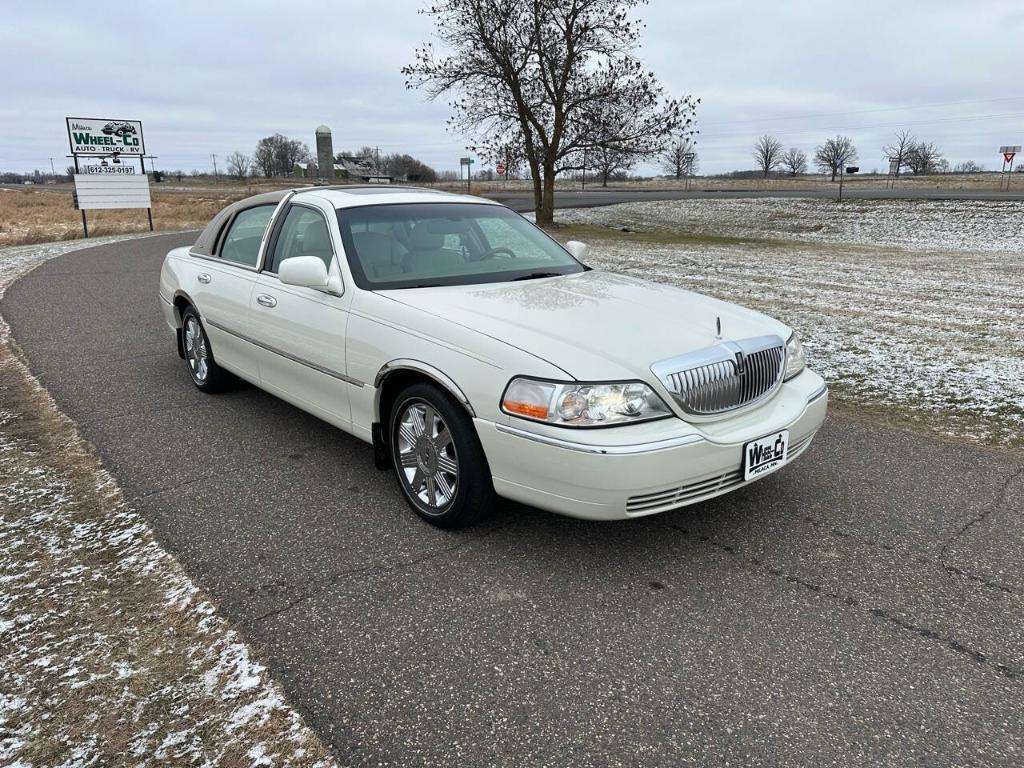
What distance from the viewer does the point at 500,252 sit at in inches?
173


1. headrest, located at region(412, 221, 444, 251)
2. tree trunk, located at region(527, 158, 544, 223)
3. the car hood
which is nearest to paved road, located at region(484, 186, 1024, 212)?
tree trunk, located at region(527, 158, 544, 223)

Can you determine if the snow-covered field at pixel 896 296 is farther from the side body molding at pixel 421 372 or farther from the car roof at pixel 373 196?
the side body molding at pixel 421 372

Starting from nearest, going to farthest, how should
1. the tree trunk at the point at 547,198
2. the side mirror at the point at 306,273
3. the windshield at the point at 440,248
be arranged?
the side mirror at the point at 306,273 < the windshield at the point at 440,248 < the tree trunk at the point at 547,198

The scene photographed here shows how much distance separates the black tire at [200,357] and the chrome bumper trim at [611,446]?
3.30 meters

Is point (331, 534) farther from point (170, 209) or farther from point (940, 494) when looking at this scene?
point (170, 209)

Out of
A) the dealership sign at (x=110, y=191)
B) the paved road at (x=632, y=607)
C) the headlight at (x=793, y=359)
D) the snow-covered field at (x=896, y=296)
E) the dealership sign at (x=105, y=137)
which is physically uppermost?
the dealership sign at (x=105, y=137)

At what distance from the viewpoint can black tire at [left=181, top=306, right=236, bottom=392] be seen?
213 inches

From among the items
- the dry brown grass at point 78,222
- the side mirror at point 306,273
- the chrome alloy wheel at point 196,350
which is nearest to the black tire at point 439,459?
the side mirror at point 306,273

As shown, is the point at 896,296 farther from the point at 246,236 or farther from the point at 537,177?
the point at 537,177

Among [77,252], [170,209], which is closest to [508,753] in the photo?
[77,252]

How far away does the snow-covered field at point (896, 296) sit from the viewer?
5.58 m

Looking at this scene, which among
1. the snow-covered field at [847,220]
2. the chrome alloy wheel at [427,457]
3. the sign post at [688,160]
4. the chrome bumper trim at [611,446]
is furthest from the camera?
the sign post at [688,160]

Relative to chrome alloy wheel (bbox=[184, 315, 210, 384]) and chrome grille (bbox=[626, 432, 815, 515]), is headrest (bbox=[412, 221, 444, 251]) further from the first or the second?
chrome alloy wheel (bbox=[184, 315, 210, 384])

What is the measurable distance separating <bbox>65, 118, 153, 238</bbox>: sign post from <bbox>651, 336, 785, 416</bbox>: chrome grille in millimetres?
24150
